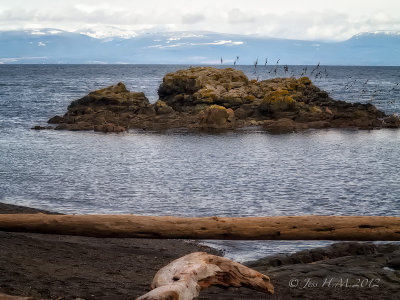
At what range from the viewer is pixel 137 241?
1617cm

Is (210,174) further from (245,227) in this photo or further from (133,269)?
(245,227)

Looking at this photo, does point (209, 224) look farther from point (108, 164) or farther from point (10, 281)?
point (108, 164)

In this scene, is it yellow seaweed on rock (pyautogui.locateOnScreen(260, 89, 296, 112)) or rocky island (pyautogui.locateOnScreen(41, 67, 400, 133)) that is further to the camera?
→ yellow seaweed on rock (pyautogui.locateOnScreen(260, 89, 296, 112))

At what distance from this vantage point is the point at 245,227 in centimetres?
810

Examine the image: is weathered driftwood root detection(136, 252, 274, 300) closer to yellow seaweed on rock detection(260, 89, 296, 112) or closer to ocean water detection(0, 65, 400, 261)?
ocean water detection(0, 65, 400, 261)

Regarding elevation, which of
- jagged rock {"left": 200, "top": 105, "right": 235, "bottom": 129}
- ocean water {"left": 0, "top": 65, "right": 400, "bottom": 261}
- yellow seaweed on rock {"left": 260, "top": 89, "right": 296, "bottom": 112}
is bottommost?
ocean water {"left": 0, "top": 65, "right": 400, "bottom": 261}

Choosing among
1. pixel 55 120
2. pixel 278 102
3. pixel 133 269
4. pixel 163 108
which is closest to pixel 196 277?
pixel 133 269

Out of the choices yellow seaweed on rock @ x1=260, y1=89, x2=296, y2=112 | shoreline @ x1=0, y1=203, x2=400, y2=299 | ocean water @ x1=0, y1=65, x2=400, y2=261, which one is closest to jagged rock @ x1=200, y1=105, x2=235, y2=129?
yellow seaweed on rock @ x1=260, y1=89, x2=296, y2=112

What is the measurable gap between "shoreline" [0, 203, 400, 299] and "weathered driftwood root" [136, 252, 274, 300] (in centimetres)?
221

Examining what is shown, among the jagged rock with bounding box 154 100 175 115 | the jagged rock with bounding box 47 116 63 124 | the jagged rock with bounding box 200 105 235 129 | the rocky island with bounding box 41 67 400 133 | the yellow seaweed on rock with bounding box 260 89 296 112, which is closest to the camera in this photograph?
the jagged rock with bounding box 200 105 235 129

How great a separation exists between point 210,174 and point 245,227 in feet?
68.8

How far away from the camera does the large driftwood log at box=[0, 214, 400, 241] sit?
8.02m

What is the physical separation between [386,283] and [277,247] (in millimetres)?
5508

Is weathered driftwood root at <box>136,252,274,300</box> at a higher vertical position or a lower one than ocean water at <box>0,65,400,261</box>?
higher
